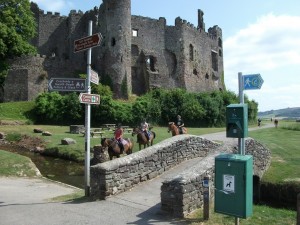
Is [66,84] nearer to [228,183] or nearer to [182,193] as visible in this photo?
[182,193]

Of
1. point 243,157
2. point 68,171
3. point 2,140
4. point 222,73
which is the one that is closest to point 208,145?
point 68,171

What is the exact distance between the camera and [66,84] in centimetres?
1080

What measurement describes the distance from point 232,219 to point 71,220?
3614 mm

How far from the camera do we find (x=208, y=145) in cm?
1695

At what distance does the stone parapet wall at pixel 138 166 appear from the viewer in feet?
34.3

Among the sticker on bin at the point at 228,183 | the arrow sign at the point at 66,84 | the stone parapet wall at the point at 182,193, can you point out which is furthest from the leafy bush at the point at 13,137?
the sticker on bin at the point at 228,183

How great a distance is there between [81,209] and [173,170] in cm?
467

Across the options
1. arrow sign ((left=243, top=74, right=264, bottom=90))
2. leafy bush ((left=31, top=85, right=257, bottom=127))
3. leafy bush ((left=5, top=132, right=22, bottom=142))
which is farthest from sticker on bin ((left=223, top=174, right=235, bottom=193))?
leafy bush ((left=31, top=85, right=257, bottom=127))

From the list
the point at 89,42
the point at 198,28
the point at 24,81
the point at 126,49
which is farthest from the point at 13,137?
the point at 198,28

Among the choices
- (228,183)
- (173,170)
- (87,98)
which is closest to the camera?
(228,183)

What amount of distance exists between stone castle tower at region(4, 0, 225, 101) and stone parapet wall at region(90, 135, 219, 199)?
111 ft

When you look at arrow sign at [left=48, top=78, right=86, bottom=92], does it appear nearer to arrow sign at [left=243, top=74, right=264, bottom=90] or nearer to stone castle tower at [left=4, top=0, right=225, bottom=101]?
arrow sign at [left=243, top=74, right=264, bottom=90]

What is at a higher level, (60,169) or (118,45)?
(118,45)

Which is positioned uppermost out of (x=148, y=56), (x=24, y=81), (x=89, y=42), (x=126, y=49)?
(x=126, y=49)
